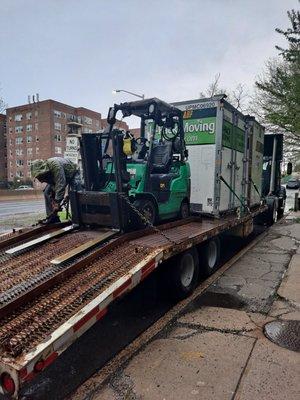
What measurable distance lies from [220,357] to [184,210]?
3.81 m

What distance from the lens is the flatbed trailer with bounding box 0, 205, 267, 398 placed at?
2.53 meters

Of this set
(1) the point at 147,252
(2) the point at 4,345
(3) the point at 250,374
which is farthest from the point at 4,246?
(3) the point at 250,374

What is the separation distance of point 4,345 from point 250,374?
7.38 feet

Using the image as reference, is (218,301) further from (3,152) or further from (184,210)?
(3,152)

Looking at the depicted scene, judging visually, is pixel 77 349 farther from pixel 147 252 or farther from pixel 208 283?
pixel 208 283

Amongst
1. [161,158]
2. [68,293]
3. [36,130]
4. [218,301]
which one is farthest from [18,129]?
[68,293]

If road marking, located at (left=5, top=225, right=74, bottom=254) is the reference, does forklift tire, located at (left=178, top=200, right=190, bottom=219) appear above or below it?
above

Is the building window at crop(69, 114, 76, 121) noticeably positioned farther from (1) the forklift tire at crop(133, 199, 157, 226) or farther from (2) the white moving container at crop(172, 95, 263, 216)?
(1) the forklift tire at crop(133, 199, 157, 226)

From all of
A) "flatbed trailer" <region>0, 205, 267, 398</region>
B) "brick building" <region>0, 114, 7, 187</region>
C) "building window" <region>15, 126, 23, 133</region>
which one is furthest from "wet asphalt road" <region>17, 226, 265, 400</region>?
"brick building" <region>0, 114, 7, 187</region>

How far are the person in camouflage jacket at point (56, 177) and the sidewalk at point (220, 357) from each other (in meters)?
3.01

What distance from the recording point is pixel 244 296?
5562 mm

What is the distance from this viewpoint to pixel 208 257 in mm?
6668

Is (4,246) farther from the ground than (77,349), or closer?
farther from the ground

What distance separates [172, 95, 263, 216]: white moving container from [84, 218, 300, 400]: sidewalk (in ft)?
7.89
